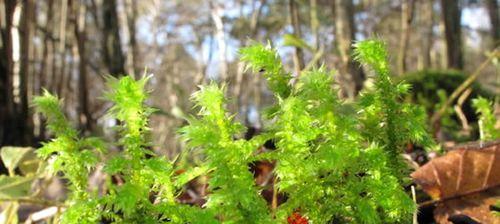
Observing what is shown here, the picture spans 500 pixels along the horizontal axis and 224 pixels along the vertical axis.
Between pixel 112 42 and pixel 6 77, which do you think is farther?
pixel 112 42

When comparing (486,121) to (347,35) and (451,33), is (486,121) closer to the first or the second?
(347,35)

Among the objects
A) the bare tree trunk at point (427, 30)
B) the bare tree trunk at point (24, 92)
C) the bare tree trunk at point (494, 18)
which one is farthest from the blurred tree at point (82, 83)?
the bare tree trunk at point (494, 18)

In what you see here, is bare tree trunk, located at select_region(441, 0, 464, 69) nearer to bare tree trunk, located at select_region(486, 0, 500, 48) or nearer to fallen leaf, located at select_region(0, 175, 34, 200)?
bare tree trunk, located at select_region(486, 0, 500, 48)

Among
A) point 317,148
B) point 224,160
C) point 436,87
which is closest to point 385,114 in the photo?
point 317,148

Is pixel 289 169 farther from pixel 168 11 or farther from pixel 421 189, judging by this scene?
pixel 168 11

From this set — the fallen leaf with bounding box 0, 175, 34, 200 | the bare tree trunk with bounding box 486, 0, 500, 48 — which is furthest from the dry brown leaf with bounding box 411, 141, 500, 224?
the bare tree trunk with bounding box 486, 0, 500, 48

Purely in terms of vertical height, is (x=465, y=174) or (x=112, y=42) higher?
(x=112, y=42)
